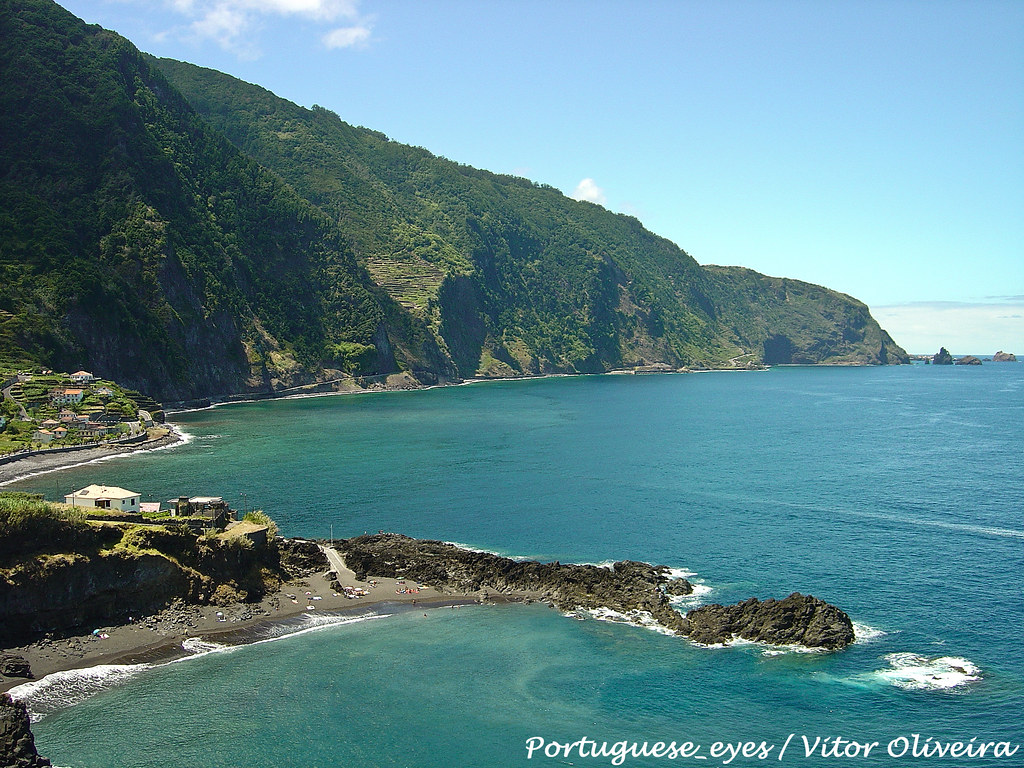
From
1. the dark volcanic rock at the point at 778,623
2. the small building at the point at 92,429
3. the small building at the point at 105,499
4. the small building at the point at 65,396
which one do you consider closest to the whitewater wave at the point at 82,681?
the small building at the point at 105,499

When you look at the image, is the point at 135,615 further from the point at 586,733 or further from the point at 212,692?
the point at 586,733

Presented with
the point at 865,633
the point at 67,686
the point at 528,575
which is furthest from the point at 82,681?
the point at 865,633

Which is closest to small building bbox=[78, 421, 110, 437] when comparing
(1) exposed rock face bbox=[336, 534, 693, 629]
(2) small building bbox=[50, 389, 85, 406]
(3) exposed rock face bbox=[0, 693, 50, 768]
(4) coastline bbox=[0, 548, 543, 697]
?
(2) small building bbox=[50, 389, 85, 406]

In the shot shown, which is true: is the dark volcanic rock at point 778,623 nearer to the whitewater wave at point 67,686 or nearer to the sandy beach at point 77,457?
the whitewater wave at point 67,686

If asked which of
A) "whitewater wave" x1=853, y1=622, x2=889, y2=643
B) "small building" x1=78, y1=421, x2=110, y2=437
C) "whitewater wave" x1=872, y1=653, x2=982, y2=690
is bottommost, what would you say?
"whitewater wave" x1=872, y1=653, x2=982, y2=690

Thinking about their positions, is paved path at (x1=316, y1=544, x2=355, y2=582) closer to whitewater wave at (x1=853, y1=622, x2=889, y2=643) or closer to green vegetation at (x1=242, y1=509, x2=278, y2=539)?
green vegetation at (x1=242, y1=509, x2=278, y2=539)

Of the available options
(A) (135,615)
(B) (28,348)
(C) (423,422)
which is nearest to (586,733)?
(A) (135,615)
